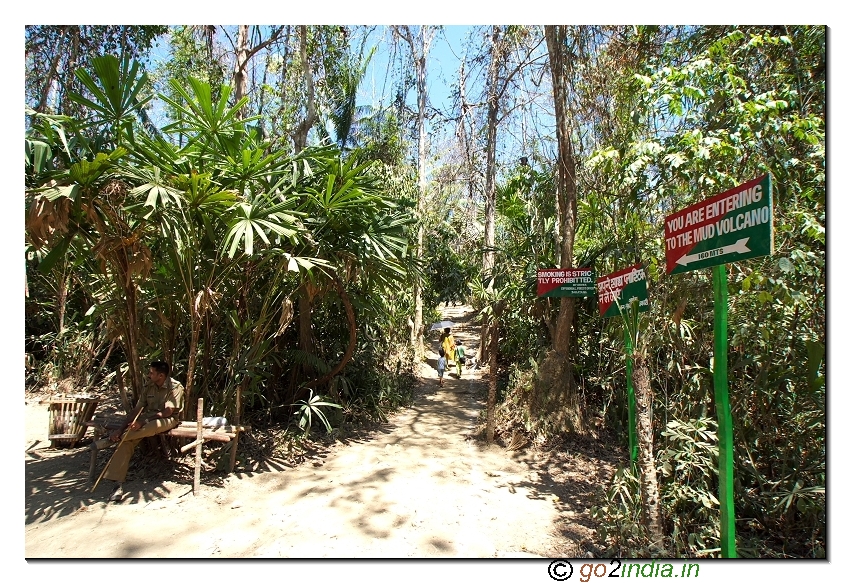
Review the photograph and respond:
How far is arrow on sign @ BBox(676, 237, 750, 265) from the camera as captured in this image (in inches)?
109

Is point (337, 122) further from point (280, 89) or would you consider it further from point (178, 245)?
point (178, 245)

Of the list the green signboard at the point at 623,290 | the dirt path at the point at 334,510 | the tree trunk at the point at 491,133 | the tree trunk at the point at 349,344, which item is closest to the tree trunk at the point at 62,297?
the dirt path at the point at 334,510

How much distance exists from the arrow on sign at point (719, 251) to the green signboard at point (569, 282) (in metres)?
3.06

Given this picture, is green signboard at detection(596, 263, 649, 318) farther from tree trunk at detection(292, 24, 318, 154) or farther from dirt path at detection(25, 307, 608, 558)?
tree trunk at detection(292, 24, 318, 154)

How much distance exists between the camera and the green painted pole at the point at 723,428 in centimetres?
296

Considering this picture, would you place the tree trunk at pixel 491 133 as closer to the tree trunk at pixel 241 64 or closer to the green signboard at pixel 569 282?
the green signboard at pixel 569 282

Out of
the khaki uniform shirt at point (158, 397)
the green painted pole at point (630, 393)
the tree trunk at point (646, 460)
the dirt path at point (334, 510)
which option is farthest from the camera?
the khaki uniform shirt at point (158, 397)

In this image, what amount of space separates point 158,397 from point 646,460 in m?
4.45

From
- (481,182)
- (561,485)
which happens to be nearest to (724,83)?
(561,485)

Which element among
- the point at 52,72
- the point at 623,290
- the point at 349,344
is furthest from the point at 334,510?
the point at 52,72

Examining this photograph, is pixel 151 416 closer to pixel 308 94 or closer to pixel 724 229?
pixel 724 229

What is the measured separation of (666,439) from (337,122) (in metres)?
11.0

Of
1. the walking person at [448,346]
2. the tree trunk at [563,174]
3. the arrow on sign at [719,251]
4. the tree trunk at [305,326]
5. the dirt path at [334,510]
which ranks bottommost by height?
the dirt path at [334,510]

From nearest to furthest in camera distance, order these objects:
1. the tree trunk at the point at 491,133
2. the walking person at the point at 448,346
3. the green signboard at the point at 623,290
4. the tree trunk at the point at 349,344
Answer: the green signboard at the point at 623,290 → the tree trunk at the point at 349,344 → the tree trunk at the point at 491,133 → the walking person at the point at 448,346
